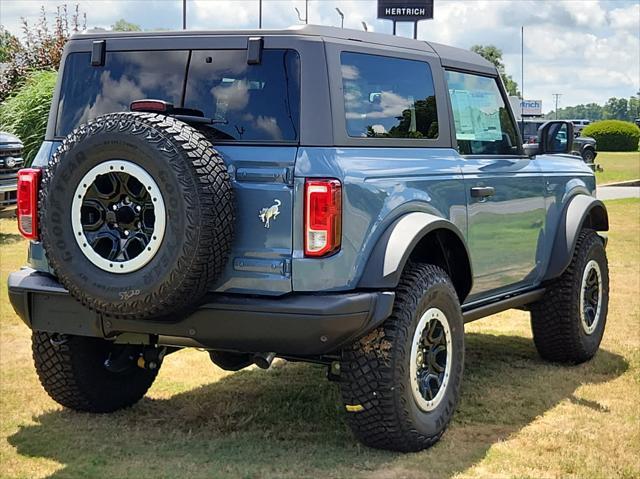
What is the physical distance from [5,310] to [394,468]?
15.6 feet

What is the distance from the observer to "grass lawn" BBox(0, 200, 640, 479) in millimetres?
4516

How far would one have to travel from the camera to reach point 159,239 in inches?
162

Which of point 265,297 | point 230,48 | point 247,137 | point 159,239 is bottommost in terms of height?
point 265,297

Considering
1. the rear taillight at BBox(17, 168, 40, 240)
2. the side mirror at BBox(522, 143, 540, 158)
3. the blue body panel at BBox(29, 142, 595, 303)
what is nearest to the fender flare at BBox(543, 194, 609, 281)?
the side mirror at BBox(522, 143, 540, 158)

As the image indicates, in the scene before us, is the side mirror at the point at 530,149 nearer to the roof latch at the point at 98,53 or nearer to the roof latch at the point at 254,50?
the roof latch at the point at 254,50

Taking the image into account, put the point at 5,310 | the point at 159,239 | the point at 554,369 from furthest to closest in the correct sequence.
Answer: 1. the point at 5,310
2. the point at 554,369
3. the point at 159,239

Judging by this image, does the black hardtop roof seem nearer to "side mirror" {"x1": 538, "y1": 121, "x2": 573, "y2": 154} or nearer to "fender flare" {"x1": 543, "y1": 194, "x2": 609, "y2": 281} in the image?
"side mirror" {"x1": 538, "y1": 121, "x2": 573, "y2": 154}

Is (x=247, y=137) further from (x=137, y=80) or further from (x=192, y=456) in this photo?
(x=192, y=456)

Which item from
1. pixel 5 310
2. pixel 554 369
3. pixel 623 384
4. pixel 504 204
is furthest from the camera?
pixel 5 310

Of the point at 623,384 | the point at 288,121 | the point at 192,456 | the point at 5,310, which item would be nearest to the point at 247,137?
the point at 288,121

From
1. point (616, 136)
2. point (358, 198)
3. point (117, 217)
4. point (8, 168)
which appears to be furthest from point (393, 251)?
point (616, 136)

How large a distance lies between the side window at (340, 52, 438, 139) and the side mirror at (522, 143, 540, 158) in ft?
3.90

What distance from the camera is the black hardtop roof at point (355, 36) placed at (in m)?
4.49

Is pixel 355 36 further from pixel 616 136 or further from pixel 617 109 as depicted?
pixel 617 109
